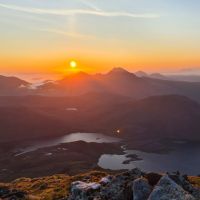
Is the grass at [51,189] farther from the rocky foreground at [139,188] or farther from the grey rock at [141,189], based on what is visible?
the grey rock at [141,189]

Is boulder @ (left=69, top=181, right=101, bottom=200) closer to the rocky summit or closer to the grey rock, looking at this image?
the rocky summit

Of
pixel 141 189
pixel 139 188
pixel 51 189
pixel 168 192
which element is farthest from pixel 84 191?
pixel 51 189

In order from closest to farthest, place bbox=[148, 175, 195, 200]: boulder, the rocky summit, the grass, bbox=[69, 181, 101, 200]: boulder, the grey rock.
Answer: bbox=[148, 175, 195, 200]: boulder → the rocky summit → the grey rock → bbox=[69, 181, 101, 200]: boulder → the grass

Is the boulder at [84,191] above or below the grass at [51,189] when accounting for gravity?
above

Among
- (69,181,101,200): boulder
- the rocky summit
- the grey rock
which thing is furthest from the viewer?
(69,181,101,200): boulder

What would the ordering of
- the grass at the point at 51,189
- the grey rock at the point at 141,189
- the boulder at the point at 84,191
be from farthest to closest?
the grass at the point at 51,189
the boulder at the point at 84,191
the grey rock at the point at 141,189

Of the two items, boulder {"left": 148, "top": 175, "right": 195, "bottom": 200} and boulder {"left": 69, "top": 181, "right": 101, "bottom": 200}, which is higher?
boulder {"left": 148, "top": 175, "right": 195, "bottom": 200}

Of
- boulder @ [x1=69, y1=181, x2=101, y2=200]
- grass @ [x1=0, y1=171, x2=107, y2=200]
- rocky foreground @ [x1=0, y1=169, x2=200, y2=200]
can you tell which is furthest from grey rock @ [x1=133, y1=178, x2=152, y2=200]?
grass @ [x1=0, y1=171, x2=107, y2=200]

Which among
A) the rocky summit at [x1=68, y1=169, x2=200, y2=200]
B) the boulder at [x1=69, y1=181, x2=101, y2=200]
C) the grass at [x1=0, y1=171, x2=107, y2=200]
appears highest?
the rocky summit at [x1=68, y1=169, x2=200, y2=200]

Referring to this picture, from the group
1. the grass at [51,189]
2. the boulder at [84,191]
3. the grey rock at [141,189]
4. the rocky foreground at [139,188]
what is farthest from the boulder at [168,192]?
the grass at [51,189]

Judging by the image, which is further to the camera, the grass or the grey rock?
the grass

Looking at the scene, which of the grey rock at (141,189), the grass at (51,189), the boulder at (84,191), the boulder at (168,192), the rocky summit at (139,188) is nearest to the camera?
the boulder at (168,192)

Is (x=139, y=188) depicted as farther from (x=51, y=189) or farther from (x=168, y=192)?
(x=51, y=189)

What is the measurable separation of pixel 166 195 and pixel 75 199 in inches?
393
